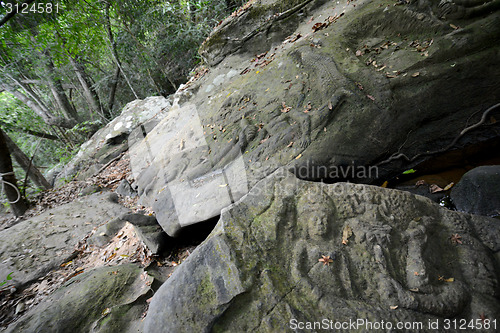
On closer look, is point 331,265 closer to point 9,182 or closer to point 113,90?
point 9,182

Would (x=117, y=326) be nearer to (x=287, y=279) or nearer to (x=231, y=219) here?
(x=231, y=219)

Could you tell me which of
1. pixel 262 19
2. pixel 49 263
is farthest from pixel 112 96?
pixel 49 263

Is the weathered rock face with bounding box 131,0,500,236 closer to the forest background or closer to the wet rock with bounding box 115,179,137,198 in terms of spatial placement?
the wet rock with bounding box 115,179,137,198

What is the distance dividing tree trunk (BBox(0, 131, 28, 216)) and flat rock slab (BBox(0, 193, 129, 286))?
1.07m

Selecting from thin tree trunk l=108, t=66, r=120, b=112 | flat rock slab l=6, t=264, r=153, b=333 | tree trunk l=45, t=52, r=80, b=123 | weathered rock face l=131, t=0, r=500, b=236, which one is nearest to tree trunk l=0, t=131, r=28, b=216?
weathered rock face l=131, t=0, r=500, b=236

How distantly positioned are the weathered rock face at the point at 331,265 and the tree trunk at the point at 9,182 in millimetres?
6091

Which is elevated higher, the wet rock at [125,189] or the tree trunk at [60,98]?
the tree trunk at [60,98]

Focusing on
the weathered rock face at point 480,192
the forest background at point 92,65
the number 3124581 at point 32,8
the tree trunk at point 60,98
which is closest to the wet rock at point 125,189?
the forest background at point 92,65

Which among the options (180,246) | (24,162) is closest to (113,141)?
(24,162)

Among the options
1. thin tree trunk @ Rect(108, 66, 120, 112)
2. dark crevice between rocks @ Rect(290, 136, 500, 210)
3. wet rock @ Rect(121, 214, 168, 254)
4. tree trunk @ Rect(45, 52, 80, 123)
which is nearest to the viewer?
wet rock @ Rect(121, 214, 168, 254)

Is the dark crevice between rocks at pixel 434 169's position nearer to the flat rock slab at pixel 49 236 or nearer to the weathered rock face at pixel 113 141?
the flat rock slab at pixel 49 236

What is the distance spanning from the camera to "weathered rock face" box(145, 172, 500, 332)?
76.2 inches

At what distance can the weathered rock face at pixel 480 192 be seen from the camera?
3.29m

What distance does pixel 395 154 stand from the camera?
404 centimetres
